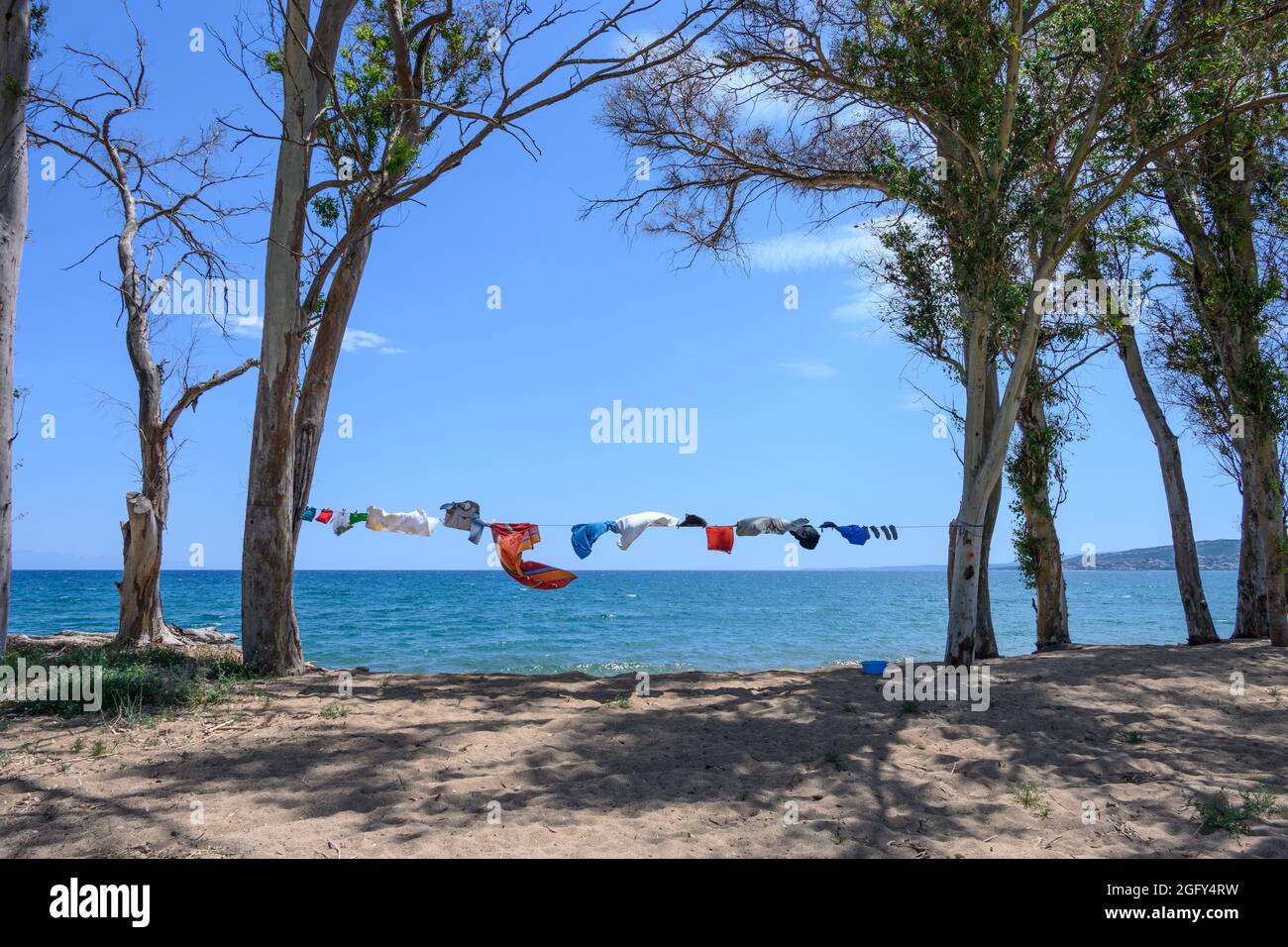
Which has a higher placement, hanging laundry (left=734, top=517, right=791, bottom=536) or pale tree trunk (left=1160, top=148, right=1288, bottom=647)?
pale tree trunk (left=1160, top=148, right=1288, bottom=647)

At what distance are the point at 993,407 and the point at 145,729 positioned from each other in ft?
30.9

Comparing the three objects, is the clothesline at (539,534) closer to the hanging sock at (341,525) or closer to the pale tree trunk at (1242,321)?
the hanging sock at (341,525)

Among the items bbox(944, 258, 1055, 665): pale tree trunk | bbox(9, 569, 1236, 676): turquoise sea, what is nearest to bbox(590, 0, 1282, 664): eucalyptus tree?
bbox(944, 258, 1055, 665): pale tree trunk

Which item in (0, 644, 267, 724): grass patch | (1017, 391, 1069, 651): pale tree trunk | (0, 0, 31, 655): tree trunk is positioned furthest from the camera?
(1017, 391, 1069, 651): pale tree trunk

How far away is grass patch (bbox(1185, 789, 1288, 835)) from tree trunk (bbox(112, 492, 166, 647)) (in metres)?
11.4

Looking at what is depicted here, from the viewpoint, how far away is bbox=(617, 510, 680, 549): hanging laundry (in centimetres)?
831

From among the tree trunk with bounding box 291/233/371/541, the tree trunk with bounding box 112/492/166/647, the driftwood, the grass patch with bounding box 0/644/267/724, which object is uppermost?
the tree trunk with bounding box 291/233/371/541

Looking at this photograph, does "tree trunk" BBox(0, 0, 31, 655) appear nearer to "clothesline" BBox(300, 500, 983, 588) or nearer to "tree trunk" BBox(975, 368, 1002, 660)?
"clothesline" BBox(300, 500, 983, 588)

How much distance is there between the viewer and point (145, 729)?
6438 millimetres

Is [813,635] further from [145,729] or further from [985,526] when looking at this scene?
[145,729]

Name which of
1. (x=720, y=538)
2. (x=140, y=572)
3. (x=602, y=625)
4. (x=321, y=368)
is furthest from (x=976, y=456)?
(x=602, y=625)

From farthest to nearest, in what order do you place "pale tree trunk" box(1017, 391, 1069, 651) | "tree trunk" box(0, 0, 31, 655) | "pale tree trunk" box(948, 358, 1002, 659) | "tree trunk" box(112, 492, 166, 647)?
"pale tree trunk" box(1017, 391, 1069, 651) → "tree trunk" box(112, 492, 166, 647) → "pale tree trunk" box(948, 358, 1002, 659) → "tree trunk" box(0, 0, 31, 655)

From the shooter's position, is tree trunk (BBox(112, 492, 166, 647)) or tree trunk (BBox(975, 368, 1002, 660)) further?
tree trunk (BBox(112, 492, 166, 647))
